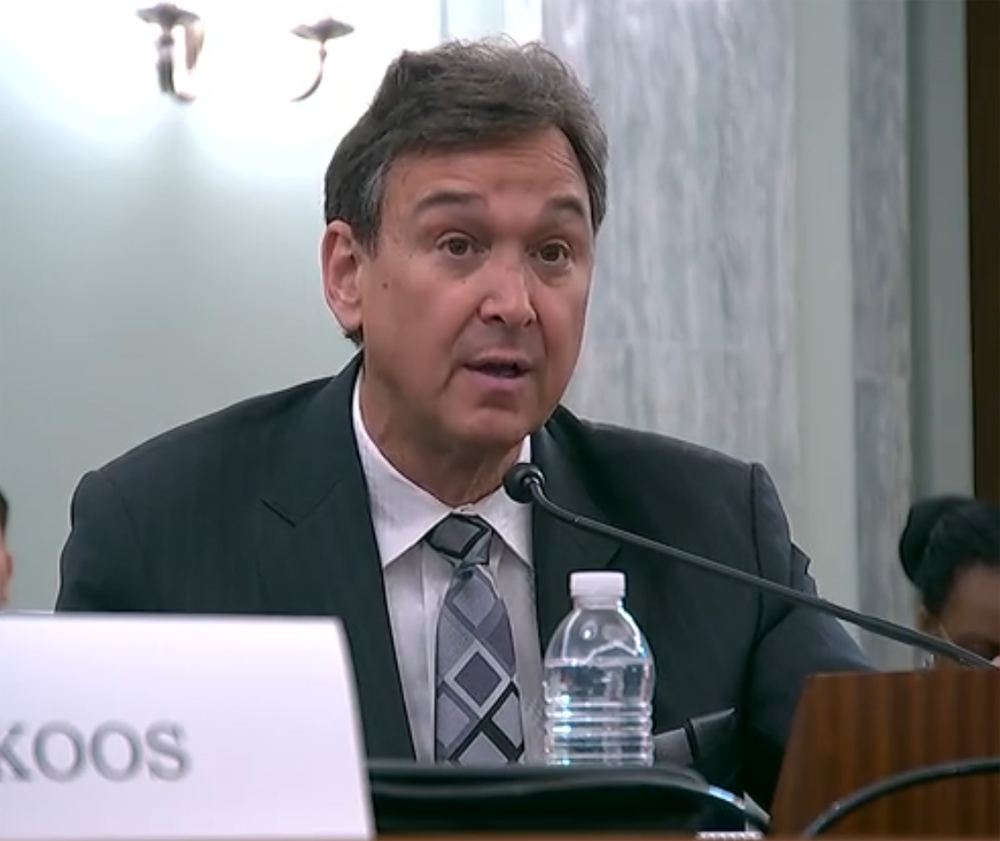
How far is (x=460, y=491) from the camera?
83.7 inches

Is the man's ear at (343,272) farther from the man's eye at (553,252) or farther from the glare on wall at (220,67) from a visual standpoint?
the glare on wall at (220,67)

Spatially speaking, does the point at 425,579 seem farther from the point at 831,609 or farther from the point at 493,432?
the point at 831,609

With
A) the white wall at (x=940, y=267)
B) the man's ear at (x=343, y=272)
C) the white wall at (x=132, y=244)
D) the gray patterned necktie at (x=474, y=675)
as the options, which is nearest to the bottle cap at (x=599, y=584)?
the gray patterned necktie at (x=474, y=675)

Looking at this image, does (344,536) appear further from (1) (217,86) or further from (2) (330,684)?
(1) (217,86)

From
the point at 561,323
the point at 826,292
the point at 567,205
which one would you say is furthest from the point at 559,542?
the point at 826,292

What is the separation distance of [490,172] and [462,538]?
377mm

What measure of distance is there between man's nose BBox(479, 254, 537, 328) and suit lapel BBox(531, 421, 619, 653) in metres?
0.19

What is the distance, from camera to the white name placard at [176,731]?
2.63 feet

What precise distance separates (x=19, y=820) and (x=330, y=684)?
0.14 metres

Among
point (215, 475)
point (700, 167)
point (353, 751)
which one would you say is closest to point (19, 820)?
point (353, 751)

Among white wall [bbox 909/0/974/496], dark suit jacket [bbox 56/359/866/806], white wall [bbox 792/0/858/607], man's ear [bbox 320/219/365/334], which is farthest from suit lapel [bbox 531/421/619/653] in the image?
white wall [bbox 909/0/974/496]

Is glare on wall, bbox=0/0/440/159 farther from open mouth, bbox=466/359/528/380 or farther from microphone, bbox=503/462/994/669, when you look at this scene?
microphone, bbox=503/462/994/669

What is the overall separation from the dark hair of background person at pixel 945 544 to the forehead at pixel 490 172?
1.12 meters

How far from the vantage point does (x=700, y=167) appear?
3730 millimetres
